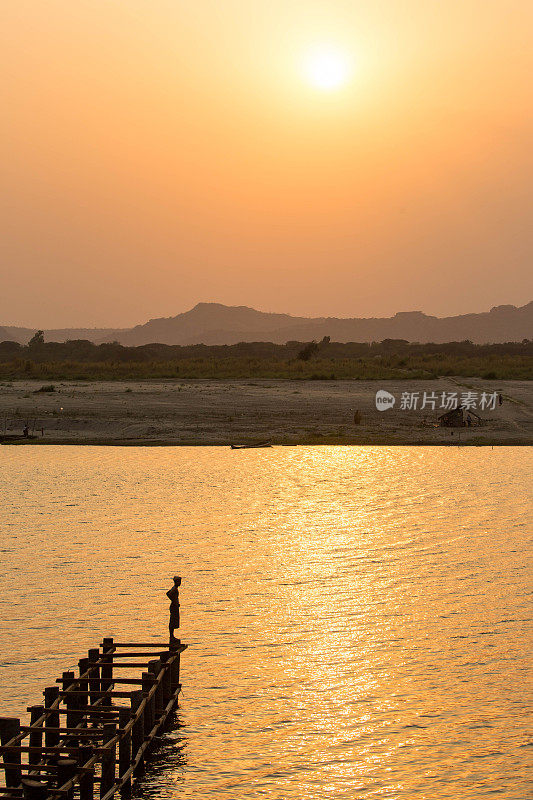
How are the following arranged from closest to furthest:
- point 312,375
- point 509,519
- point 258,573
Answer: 1. point 258,573
2. point 509,519
3. point 312,375

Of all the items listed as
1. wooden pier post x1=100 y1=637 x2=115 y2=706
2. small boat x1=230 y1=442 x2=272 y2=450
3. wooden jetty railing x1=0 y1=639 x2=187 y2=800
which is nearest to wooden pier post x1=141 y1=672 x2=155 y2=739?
wooden jetty railing x1=0 y1=639 x2=187 y2=800

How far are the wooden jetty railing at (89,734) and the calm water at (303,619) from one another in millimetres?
555

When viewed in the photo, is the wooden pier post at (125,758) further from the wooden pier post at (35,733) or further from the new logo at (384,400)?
the new logo at (384,400)

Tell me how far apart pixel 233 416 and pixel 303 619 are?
40273 millimetres

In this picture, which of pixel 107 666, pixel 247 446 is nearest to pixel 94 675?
pixel 107 666

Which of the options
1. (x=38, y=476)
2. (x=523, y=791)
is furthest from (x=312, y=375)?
(x=523, y=791)

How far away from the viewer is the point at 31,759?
40.3ft

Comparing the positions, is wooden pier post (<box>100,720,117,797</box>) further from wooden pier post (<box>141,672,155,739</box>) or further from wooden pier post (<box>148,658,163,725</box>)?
wooden pier post (<box>148,658,163,725</box>)

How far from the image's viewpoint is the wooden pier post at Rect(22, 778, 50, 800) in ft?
36.2

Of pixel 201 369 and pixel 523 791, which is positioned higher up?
pixel 201 369

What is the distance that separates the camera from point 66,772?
37.2 feet

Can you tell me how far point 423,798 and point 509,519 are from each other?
21897 millimetres

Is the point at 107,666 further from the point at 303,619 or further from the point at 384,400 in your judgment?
the point at 384,400

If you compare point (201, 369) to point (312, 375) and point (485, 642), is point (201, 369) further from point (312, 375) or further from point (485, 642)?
point (485, 642)
